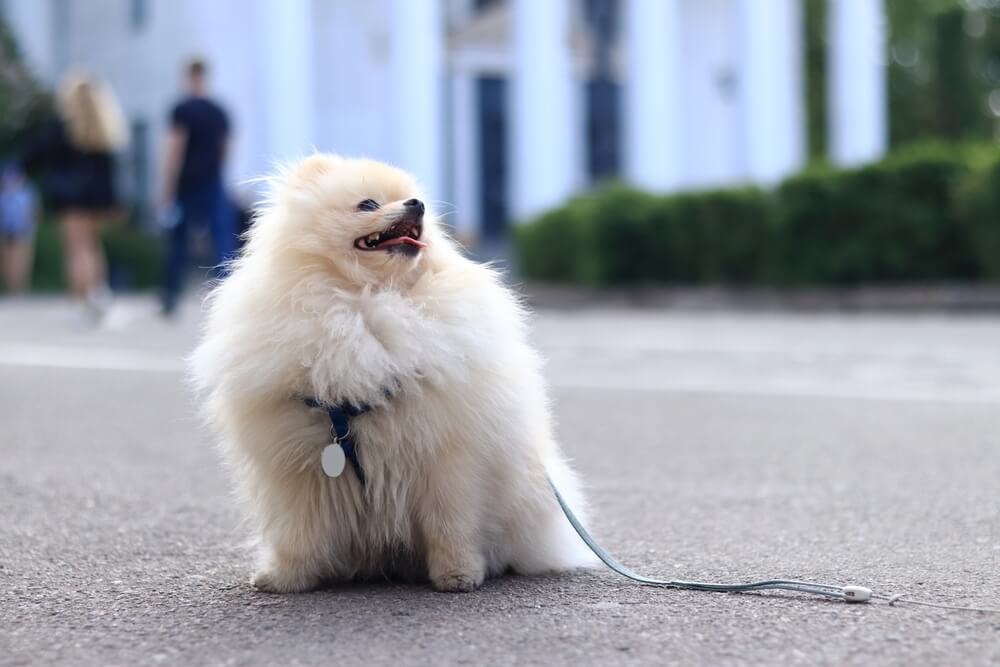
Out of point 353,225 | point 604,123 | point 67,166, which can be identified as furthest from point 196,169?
point 604,123

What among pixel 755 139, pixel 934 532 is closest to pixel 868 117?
pixel 755 139

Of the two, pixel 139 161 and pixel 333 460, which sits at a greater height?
pixel 139 161

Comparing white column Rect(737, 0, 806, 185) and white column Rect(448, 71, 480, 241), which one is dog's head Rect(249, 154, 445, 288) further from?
white column Rect(448, 71, 480, 241)

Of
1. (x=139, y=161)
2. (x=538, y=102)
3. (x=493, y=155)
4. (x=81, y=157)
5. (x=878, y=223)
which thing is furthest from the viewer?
(x=139, y=161)

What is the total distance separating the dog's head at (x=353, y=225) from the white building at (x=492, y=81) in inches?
687

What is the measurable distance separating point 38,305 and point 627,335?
914 cm

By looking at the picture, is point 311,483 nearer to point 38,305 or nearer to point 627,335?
point 627,335

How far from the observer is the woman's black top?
12188 millimetres

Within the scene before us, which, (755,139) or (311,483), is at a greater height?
(755,139)

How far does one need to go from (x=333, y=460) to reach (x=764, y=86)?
21889mm

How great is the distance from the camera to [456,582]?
3021mm

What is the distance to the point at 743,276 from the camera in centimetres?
1515

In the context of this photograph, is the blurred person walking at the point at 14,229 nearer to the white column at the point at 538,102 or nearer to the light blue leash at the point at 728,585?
the white column at the point at 538,102

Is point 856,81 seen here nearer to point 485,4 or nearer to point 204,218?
point 485,4
